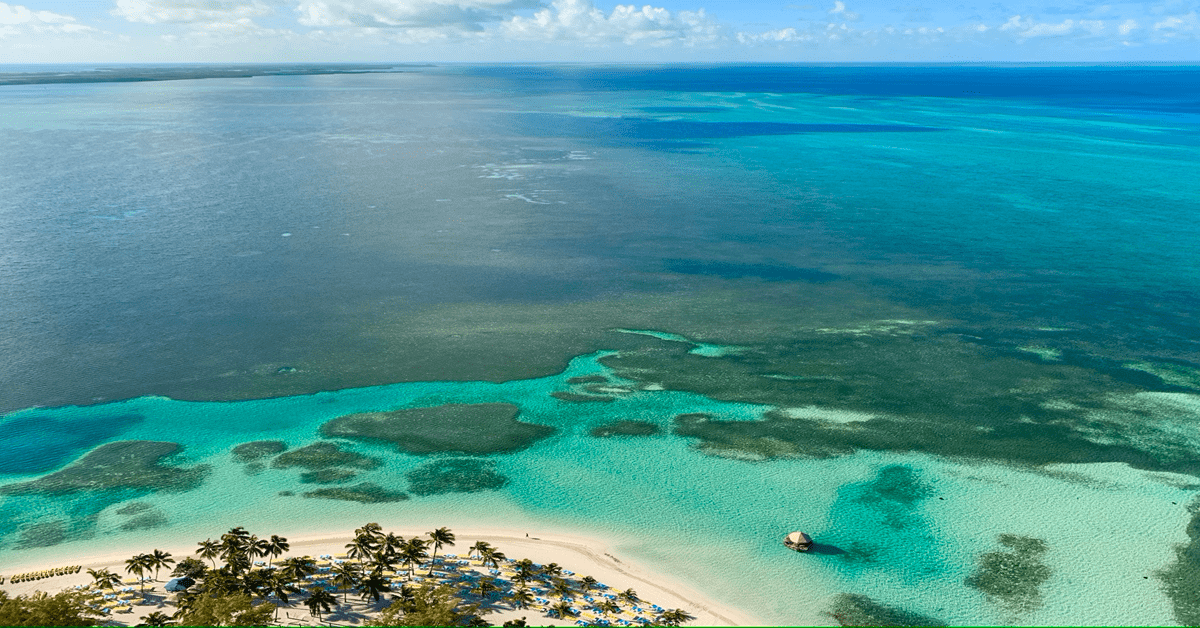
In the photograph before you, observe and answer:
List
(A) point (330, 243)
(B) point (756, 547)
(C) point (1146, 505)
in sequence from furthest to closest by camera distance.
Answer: (A) point (330, 243)
(C) point (1146, 505)
(B) point (756, 547)

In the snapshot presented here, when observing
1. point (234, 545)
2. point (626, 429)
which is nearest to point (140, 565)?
point (234, 545)

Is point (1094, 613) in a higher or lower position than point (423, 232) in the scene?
lower

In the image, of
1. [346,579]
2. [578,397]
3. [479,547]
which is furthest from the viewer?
[578,397]

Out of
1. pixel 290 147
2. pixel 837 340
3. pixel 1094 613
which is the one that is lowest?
pixel 1094 613

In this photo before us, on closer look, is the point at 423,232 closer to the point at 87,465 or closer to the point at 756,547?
the point at 87,465

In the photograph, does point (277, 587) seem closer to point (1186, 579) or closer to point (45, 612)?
point (45, 612)

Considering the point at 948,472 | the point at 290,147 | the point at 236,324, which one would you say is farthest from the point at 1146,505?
the point at 290,147

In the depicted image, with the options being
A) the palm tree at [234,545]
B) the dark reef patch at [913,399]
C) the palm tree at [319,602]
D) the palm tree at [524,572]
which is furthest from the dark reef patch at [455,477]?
the dark reef patch at [913,399]
